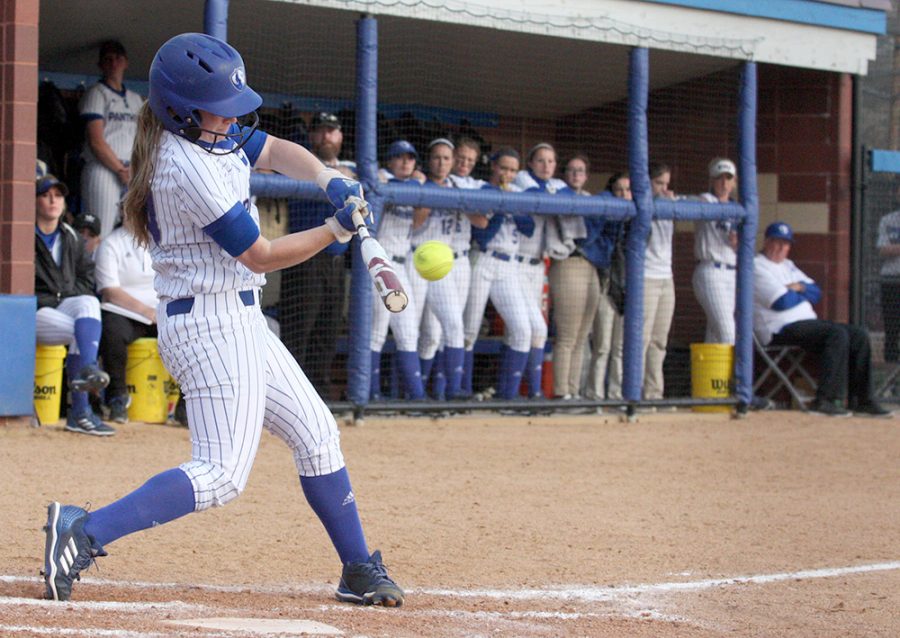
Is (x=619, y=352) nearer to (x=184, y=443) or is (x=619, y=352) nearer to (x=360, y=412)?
(x=360, y=412)

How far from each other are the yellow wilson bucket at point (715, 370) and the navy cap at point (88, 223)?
4666mm

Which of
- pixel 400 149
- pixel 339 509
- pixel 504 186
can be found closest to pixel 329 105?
pixel 400 149

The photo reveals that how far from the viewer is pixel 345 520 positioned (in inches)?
152

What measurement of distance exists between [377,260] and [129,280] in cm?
498

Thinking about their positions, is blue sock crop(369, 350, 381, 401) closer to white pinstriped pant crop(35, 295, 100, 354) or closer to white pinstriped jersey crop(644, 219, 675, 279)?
white pinstriped pant crop(35, 295, 100, 354)

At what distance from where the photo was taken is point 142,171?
3.52m

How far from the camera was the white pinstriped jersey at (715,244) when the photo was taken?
1018cm

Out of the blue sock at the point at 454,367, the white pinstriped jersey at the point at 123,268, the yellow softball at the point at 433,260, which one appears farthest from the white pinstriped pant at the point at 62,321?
the yellow softball at the point at 433,260

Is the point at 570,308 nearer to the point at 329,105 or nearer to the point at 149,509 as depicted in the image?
the point at 329,105

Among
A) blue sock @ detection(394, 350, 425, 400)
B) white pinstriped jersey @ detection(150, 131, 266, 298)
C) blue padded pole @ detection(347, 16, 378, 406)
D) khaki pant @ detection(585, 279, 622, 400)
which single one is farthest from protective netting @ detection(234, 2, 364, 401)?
white pinstriped jersey @ detection(150, 131, 266, 298)

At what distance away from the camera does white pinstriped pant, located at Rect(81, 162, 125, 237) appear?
8.65 m

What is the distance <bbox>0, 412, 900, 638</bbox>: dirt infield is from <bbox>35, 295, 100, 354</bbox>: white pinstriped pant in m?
0.53

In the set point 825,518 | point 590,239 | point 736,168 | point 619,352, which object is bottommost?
point 825,518

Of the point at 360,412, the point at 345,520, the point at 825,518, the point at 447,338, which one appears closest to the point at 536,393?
the point at 447,338
